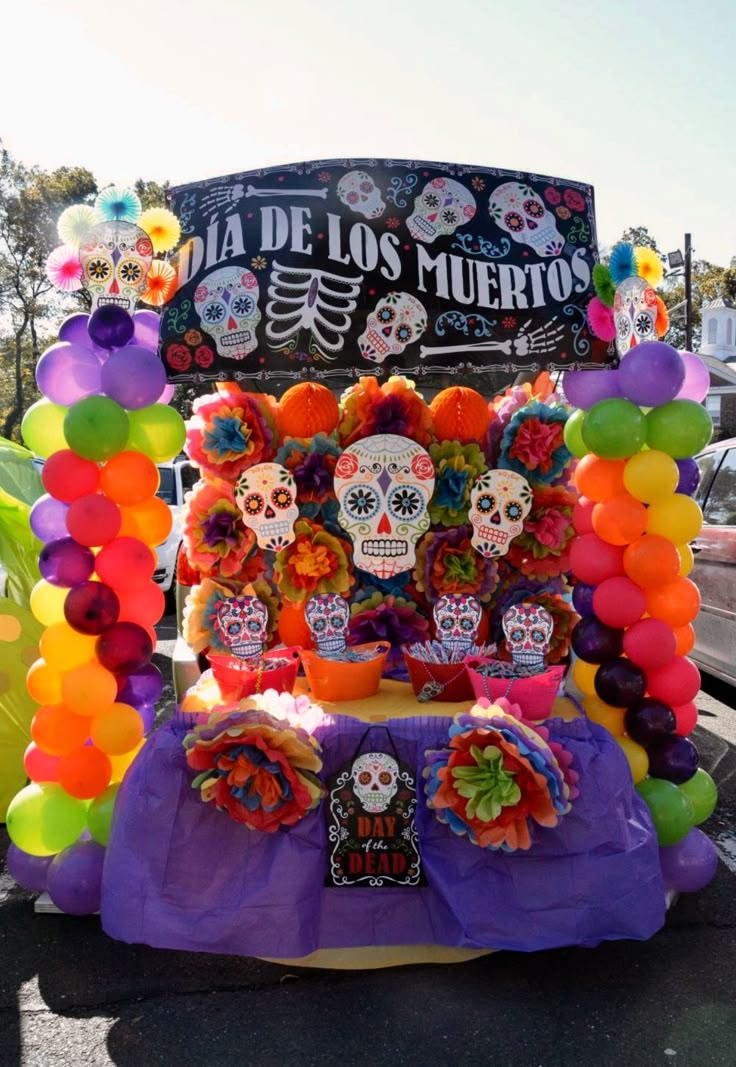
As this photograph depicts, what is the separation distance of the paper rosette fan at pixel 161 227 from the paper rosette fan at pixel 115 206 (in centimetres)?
7

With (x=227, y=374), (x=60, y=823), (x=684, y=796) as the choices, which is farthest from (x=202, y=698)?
(x=684, y=796)

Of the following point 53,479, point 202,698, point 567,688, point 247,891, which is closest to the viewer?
point 247,891

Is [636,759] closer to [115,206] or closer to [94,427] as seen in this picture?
[94,427]

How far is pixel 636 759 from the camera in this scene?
3215mm

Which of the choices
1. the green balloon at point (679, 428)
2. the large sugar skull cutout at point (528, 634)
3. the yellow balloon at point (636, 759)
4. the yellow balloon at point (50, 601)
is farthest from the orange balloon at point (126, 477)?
the yellow balloon at point (636, 759)

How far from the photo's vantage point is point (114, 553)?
313cm

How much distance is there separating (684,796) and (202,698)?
1.89 meters

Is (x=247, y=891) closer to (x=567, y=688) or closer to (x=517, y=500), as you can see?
(x=567, y=688)

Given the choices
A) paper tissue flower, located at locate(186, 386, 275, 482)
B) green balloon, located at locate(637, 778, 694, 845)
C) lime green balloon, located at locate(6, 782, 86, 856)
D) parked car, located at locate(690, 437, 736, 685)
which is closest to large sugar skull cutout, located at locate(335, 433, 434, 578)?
paper tissue flower, located at locate(186, 386, 275, 482)

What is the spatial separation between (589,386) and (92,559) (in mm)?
2042

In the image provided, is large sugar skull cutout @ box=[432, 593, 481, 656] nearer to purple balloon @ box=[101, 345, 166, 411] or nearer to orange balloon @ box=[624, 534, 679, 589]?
orange balloon @ box=[624, 534, 679, 589]

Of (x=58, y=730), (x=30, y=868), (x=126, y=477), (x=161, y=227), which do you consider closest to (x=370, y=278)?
(x=161, y=227)

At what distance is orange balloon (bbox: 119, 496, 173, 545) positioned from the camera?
3.30 meters

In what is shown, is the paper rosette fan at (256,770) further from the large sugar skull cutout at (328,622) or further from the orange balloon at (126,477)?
the orange balloon at (126,477)
